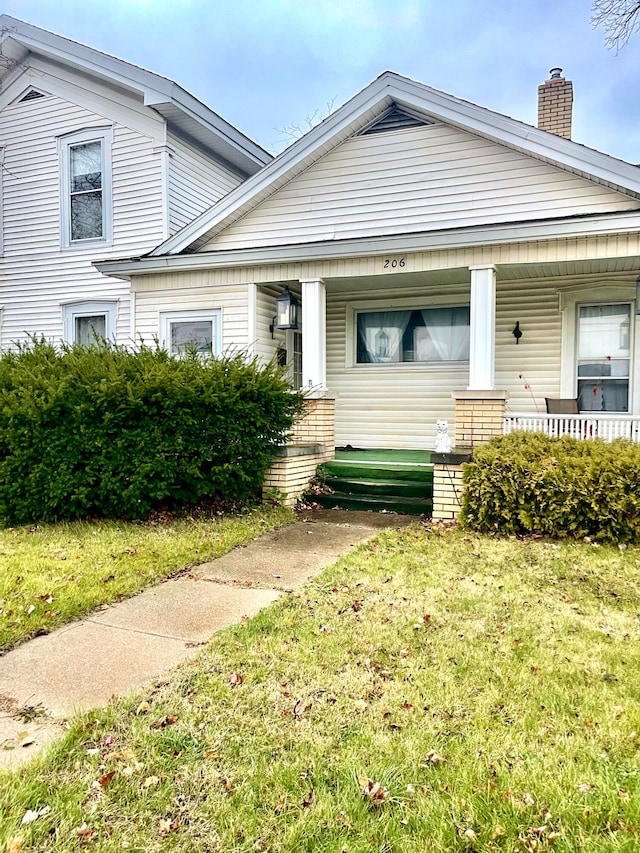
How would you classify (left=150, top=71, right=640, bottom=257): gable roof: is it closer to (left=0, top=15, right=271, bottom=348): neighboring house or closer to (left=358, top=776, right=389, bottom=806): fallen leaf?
(left=0, top=15, right=271, bottom=348): neighboring house

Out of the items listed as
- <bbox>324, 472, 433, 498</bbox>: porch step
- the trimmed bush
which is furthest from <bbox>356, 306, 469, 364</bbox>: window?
the trimmed bush

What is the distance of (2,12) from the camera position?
11.9m

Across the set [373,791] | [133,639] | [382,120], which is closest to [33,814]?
[373,791]

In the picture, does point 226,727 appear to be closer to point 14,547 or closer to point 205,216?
point 14,547

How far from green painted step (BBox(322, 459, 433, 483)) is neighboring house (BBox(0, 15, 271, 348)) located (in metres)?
4.99

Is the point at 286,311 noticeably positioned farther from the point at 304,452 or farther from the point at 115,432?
the point at 115,432

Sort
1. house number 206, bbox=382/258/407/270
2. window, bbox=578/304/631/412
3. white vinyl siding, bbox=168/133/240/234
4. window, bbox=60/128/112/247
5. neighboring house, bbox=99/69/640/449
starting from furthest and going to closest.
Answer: window, bbox=60/128/112/247
white vinyl siding, bbox=168/133/240/234
window, bbox=578/304/631/412
house number 206, bbox=382/258/407/270
neighboring house, bbox=99/69/640/449

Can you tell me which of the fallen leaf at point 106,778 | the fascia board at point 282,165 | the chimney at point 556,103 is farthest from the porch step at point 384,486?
the chimney at point 556,103

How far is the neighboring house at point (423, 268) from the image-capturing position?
764 centimetres

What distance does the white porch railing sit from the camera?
23.3 feet

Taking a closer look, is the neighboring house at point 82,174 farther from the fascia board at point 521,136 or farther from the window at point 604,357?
the window at point 604,357

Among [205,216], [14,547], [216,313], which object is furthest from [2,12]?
[14,547]

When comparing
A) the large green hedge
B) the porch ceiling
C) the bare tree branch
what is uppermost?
the bare tree branch

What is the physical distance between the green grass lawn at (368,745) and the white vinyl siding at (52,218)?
29.2 feet
